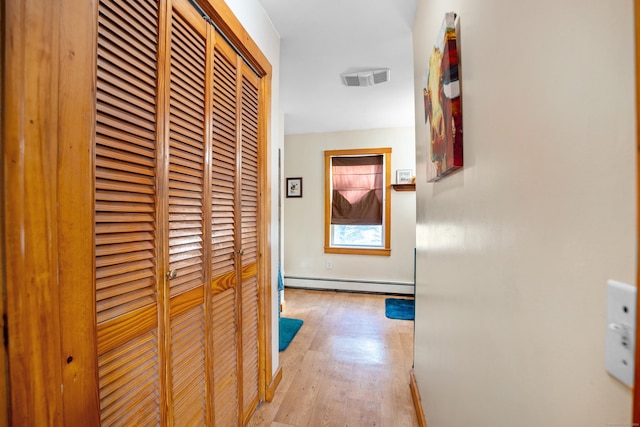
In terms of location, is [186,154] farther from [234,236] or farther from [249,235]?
[249,235]

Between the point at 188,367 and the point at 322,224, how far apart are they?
330 centimetres

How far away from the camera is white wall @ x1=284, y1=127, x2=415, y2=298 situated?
13.0 feet

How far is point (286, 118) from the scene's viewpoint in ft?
11.9

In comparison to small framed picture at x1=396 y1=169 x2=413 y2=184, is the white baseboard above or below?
below

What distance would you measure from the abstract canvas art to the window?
2976 millimetres

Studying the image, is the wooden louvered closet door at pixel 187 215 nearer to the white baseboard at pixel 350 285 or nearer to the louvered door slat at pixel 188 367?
the louvered door slat at pixel 188 367

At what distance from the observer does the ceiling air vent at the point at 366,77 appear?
2.37m

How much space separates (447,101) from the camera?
2.90 ft

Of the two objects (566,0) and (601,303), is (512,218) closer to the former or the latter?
(601,303)

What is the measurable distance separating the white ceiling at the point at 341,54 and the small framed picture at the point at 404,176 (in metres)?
0.78

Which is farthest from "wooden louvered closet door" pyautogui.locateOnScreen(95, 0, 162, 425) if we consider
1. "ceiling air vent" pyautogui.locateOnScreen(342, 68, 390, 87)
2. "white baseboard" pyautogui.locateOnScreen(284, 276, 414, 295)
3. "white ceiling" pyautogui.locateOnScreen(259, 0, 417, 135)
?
"white baseboard" pyautogui.locateOnScreen(284, 276, 414, 295)

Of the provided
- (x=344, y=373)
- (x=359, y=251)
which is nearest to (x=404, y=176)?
(x=359, y=251)

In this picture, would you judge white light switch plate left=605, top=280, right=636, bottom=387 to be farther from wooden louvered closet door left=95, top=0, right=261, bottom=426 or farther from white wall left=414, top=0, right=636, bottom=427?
wooden louvered closet door left=95, top=0, right=261, bottom=426

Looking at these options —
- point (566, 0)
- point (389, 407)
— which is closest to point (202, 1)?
point (566, 0)
